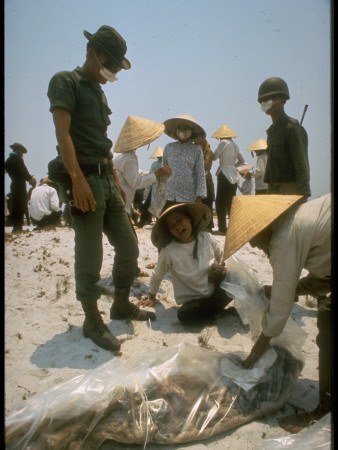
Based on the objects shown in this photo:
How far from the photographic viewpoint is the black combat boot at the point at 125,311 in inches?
109

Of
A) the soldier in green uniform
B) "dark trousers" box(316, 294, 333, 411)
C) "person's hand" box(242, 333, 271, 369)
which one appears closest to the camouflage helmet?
the soldier in green uniform

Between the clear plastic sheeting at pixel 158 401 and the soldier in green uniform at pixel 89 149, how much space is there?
69 centimetres

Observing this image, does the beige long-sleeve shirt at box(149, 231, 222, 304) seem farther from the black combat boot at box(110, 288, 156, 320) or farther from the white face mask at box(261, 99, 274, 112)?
the white face mask at box(261, 99, 274, 112)

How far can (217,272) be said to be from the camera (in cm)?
281

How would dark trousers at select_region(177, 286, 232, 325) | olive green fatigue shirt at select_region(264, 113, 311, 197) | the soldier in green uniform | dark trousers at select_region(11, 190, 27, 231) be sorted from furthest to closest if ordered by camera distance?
dark trousers at select_region(11, 190, 27, 231), olive green fatigue shirt at select_region(264, 113, 311, 197), dark trousers at select_region(177, 286, 232, 325), the soldier in green uniform

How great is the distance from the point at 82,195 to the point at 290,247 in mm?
1337

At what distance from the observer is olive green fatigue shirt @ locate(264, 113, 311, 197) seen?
2844 mm

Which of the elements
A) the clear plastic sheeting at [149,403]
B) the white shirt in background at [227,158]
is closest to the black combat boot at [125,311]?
the clear plastic sheeting at [149,403]

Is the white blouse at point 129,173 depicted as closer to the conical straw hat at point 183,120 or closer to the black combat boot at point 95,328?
the conical straw hat at point 183,120

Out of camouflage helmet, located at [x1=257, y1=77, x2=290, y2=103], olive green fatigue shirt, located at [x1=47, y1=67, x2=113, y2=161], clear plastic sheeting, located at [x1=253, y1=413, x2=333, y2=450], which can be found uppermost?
camouflage helmet, located at [x1=257, y1=77, x2=290, y2=103]

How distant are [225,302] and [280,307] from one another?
51.6 inches

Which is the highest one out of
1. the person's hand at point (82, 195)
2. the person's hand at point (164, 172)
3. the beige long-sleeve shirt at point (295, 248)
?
the person's hand at point (164, 172)

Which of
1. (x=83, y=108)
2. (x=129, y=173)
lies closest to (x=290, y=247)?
(x=83, y=108)

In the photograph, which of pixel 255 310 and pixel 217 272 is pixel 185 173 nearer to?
pixel 217 272
